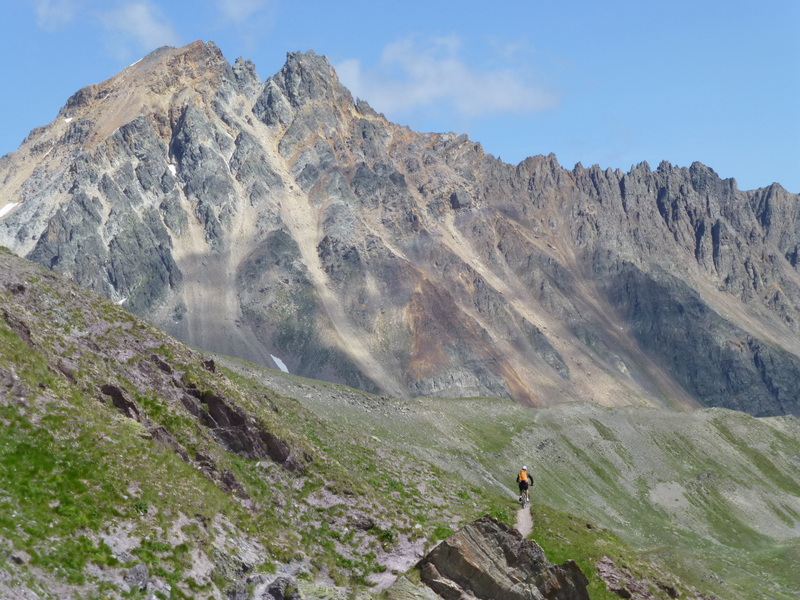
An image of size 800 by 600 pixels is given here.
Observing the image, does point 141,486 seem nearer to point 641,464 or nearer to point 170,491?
point 170,491

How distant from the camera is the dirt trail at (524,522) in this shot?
1882 inches

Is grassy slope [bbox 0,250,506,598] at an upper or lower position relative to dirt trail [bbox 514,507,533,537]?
upper

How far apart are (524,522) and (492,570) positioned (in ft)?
51.1

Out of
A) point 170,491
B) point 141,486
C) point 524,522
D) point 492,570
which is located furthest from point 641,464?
point 141,486

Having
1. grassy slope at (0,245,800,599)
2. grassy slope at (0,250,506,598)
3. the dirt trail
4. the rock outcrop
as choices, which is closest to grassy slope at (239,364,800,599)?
the dirt trail

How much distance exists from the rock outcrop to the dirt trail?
1092 centimetres

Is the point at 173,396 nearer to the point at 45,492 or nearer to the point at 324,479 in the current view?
the point at 324,479

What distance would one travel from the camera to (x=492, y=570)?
3491cm

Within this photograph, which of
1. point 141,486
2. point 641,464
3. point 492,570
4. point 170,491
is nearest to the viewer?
point 141,486

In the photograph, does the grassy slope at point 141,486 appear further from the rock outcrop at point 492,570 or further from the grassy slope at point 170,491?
the rock outcrop at point 492,570

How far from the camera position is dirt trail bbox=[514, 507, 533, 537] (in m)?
47.8

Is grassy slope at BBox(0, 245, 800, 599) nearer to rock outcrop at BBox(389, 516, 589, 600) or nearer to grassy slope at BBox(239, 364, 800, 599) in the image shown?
rock outcrop at BBox(389, 516, 589, 600)

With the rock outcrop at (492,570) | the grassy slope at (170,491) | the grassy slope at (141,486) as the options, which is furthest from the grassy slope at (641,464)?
the grassy slope at (141,486)

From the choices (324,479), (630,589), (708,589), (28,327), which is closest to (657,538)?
(708,589)
